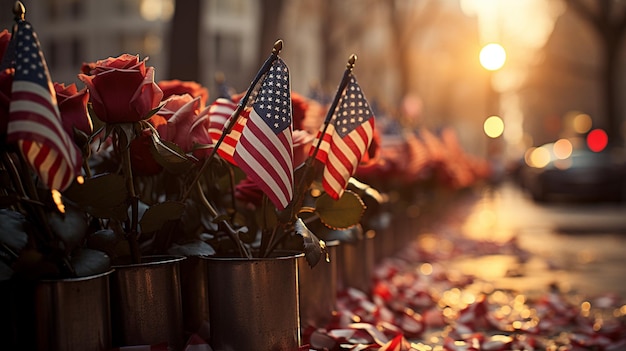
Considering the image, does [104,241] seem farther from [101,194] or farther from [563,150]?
[563,150]

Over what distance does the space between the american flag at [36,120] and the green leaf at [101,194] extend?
357 mm

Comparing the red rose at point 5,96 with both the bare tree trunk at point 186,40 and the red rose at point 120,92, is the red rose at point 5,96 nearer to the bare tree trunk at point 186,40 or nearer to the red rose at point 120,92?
the red rose at point 120,92

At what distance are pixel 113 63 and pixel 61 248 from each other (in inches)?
22.0

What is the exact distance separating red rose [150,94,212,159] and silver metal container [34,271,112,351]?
645 mm

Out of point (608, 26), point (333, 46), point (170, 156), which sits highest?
point (333, 46)

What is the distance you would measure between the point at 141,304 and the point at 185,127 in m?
0.62

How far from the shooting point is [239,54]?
58.0 m

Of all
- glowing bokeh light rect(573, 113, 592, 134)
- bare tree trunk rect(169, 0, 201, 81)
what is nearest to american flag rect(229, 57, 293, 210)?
bare tree trunk rect(169, 0, 201, 81)

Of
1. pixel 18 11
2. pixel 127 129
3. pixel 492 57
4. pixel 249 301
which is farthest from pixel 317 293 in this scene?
pixel 492 57

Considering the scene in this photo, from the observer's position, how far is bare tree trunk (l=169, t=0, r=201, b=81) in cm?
923

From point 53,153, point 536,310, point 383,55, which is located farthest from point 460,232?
point 383,55

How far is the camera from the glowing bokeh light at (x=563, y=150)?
22.9 m

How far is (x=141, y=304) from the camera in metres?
2.77

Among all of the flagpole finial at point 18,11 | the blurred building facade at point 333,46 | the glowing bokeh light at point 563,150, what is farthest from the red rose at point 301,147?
the blurred building facade at point 333,46
